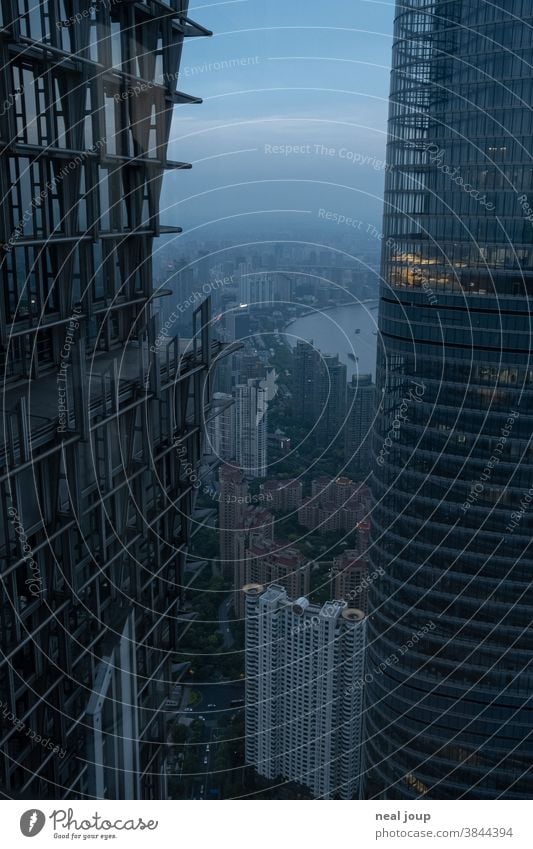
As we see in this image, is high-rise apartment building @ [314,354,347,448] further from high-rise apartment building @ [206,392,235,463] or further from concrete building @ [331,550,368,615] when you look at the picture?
concrete building @ [331,550,368,615]

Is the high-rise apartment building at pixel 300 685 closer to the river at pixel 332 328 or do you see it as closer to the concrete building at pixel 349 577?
the concrete building at pixel 349 577

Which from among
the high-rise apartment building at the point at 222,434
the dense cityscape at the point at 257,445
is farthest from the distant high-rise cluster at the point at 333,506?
the high-rise apartment building at the point at 222,434

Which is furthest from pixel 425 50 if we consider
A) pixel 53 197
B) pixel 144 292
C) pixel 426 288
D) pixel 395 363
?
pixel 53 197

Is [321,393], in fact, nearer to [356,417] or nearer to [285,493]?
[285,493]

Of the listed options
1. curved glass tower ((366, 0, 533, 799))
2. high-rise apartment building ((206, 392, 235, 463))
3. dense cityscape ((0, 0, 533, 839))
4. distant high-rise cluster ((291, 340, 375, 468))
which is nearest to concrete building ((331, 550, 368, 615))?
dense cityscape ((0, 0, 533, 839))

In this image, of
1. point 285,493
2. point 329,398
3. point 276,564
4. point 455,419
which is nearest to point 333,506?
point 276,564
